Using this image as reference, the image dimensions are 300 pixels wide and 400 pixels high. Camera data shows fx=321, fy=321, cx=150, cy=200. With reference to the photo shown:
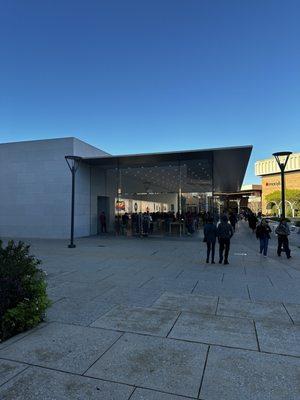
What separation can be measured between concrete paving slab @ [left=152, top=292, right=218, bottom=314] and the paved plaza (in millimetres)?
19

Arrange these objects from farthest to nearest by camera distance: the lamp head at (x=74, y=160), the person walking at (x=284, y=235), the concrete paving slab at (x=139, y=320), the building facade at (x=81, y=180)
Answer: the building facade at (x=81, y=180), the lamp head at (x=74, y=160), the person walking at (x=284, y=235), the concrete paving slab at (x=139, y=320)

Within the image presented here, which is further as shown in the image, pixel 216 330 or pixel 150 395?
pixel 216 330

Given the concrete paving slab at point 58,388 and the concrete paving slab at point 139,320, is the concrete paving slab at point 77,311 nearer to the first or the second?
the concrete paving slab at point 139,320

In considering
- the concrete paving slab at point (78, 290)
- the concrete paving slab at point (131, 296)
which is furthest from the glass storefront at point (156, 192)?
the concrete paving slab at point (131, 296)

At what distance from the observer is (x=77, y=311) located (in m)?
5.37

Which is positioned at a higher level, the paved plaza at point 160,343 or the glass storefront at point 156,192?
the glass storefront at point 156,192

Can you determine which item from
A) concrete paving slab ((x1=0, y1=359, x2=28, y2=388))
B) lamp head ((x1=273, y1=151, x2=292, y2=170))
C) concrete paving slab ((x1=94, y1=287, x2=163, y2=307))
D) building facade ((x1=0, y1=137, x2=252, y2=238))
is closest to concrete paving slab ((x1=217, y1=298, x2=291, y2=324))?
concrete paving slab ((x1=94, y1=287, x2=163, y2=307))

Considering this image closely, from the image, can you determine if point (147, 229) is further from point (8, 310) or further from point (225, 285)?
point (8, 310)

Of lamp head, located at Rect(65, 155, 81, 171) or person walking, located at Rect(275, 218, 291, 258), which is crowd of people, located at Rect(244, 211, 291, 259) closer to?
person walking, located at Rect(275, 218, 291, 258)

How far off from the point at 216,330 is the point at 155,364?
134cm

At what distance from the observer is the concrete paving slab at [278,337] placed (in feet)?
12.8

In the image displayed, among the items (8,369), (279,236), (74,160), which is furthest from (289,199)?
(8,369)

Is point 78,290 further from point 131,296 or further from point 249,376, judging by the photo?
point 249,376

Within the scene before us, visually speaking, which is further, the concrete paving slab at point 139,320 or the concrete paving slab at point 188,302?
the concrete paving slab at point 188,302
